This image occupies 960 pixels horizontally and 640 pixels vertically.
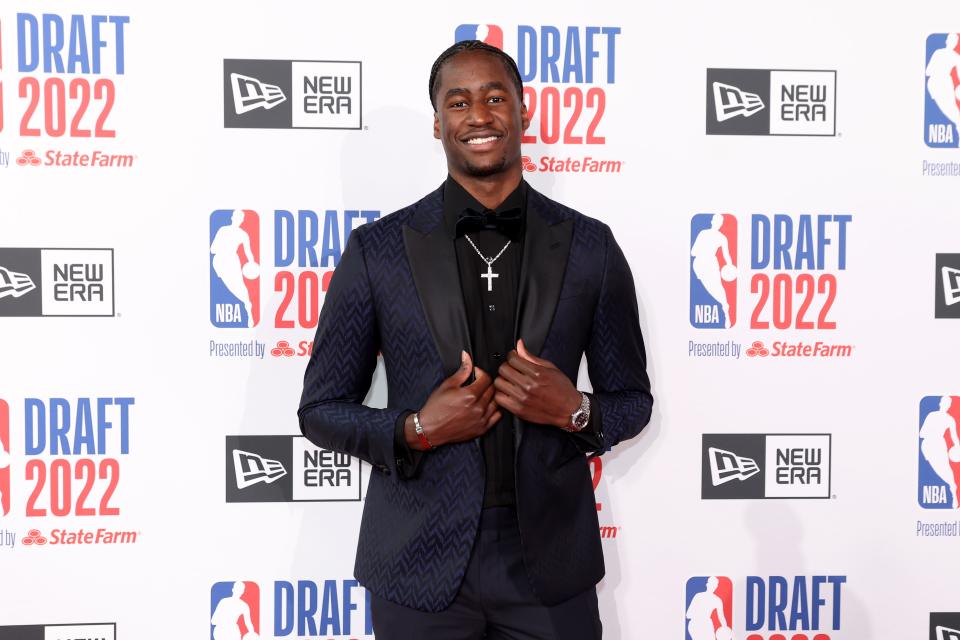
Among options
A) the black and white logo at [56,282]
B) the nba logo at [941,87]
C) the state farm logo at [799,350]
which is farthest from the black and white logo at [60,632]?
the nba logo at [941,87]

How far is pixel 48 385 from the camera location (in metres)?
2.44

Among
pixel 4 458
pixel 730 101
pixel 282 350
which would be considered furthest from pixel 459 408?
pixel 4 458

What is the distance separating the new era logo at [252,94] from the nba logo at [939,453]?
2.25m

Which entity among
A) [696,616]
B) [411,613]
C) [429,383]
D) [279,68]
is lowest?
[696,616]

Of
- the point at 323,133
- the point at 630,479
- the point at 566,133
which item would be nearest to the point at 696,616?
the point at 630,479

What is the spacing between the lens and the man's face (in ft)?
6.21

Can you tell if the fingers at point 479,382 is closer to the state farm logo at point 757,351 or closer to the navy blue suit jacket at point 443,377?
the navy blue suit jacket at point 443,377

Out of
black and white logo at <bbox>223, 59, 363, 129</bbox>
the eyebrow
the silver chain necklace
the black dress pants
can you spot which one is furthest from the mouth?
the black dress pants

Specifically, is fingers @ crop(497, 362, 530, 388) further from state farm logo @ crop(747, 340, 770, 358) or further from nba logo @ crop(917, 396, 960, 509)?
nba logo @ crop(917, 396, 960, 509)

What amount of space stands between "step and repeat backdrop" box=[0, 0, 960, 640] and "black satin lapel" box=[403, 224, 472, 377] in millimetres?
618

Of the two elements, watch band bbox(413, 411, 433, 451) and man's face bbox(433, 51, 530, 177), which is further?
man's face bbox(433, 51, 530, 177)

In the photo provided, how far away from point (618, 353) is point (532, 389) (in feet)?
1.30

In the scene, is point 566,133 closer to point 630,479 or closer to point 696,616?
point 630,479

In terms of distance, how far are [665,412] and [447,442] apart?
41.6 inches
